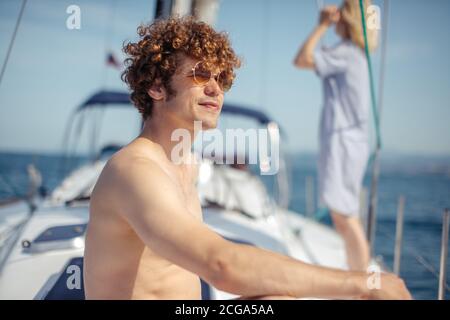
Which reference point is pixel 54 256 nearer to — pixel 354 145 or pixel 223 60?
pixel 223 60

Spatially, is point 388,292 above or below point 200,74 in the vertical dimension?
below

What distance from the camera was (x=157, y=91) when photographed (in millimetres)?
1261

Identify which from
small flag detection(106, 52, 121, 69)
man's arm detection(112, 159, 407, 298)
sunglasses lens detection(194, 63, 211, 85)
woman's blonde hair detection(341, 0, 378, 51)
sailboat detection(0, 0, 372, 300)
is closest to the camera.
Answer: man's arm detection(112, 159, 407, 298)

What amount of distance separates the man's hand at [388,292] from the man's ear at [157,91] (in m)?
0.77

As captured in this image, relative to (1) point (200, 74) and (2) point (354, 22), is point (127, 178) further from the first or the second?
(2) point (354, 22)

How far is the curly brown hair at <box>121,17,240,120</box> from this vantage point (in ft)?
4.09

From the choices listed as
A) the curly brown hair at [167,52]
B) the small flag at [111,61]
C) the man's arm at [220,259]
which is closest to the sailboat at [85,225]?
the small flag at [111,61]

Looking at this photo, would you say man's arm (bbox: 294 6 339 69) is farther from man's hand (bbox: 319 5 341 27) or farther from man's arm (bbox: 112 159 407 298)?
man's arm (bbox: 112 159 407 298)

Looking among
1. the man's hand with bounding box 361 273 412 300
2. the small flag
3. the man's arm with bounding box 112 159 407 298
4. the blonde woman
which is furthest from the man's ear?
the small flag

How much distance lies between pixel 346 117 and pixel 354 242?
0.69 meters

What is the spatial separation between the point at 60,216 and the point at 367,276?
249 centimetres

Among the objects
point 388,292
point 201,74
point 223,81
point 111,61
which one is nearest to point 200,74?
point 201,74
